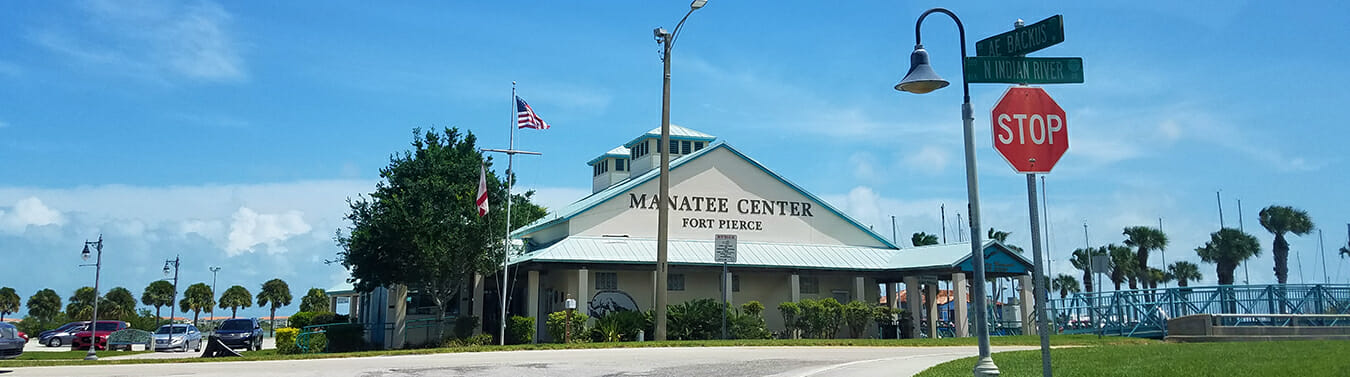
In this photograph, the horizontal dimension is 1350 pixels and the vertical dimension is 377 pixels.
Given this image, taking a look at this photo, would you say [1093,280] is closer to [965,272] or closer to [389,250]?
[965,272]

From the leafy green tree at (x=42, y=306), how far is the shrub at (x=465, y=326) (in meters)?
70.3

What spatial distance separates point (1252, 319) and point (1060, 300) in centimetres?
721

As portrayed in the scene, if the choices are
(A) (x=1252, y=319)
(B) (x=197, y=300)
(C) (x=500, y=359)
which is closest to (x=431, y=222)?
(C) (x=500, y=359)

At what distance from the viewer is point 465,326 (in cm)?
3188

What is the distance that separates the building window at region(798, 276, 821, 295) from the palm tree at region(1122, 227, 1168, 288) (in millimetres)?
43779

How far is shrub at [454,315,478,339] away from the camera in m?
31.8

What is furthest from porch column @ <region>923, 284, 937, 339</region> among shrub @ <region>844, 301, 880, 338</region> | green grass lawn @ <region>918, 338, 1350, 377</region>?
green grass lawn @ <region>918, 338, 1350, 377</region>

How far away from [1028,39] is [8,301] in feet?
317

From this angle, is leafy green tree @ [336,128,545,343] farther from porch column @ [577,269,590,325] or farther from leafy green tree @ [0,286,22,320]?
leafy green tree @ [0,286,22,320]

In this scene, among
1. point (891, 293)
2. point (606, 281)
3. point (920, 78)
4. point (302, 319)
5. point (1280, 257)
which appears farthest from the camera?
point (1280, 257)

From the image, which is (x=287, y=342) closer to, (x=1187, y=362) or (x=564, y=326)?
(x=564, y=326)

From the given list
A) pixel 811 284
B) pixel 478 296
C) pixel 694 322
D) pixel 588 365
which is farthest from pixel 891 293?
pixel 588 365

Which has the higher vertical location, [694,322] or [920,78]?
[920,78]

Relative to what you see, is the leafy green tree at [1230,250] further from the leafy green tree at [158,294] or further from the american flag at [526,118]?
the leafy green tree at [158,294]
